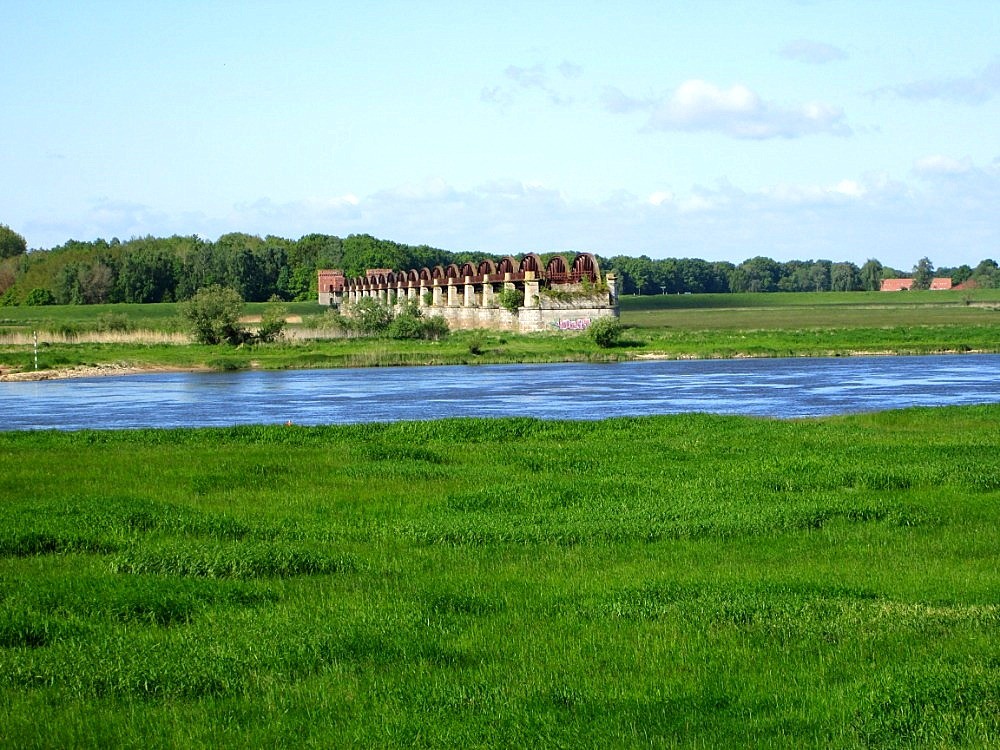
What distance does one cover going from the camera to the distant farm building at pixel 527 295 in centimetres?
12475

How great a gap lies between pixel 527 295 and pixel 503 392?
66814 mm

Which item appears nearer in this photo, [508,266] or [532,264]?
[532,264]

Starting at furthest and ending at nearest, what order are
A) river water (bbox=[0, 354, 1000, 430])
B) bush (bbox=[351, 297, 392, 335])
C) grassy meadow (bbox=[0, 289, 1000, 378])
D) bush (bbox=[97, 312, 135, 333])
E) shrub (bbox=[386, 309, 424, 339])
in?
1. bush (bbox=[351, 297, 392, 335])
2. shrub (bbox=[386, 309, 424, 339])
3. bush (bbox=[97, 312, 135, 333])
4. grassy meadow (bbox=[0, 289, 1000, 378])
5. river water (bbox=[0, 354, 1000, 430])

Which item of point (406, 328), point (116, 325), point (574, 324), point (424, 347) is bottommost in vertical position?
point (424, 347)

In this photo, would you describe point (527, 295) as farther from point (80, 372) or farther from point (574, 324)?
point (80, 372)

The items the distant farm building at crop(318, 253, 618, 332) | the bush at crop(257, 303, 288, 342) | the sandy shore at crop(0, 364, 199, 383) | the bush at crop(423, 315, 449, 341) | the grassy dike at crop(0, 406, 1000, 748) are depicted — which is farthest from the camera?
the distant farm building at crop(318, 253, 618, 332)

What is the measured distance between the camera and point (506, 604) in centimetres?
1407

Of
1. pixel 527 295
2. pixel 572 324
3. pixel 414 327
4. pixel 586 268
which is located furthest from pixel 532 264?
pixel 414 327

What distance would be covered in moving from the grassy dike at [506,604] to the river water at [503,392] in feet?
71.8

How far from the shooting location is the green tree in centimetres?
10012

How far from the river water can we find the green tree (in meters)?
20.2

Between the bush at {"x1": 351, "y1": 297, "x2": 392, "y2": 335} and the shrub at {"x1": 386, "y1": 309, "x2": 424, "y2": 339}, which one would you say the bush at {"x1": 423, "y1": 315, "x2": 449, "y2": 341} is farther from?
the bush at {"x1": 351, "y1": 297, "x2": 392, "y2": 335}

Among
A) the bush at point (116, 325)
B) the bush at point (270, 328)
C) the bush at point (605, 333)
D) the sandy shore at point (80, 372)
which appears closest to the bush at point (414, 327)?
the bush at point (270, 328)

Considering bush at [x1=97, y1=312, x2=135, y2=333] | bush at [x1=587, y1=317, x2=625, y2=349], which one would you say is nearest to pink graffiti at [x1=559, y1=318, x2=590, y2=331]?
bush at [x1=587, y1=317, x2=625, y2=349]
